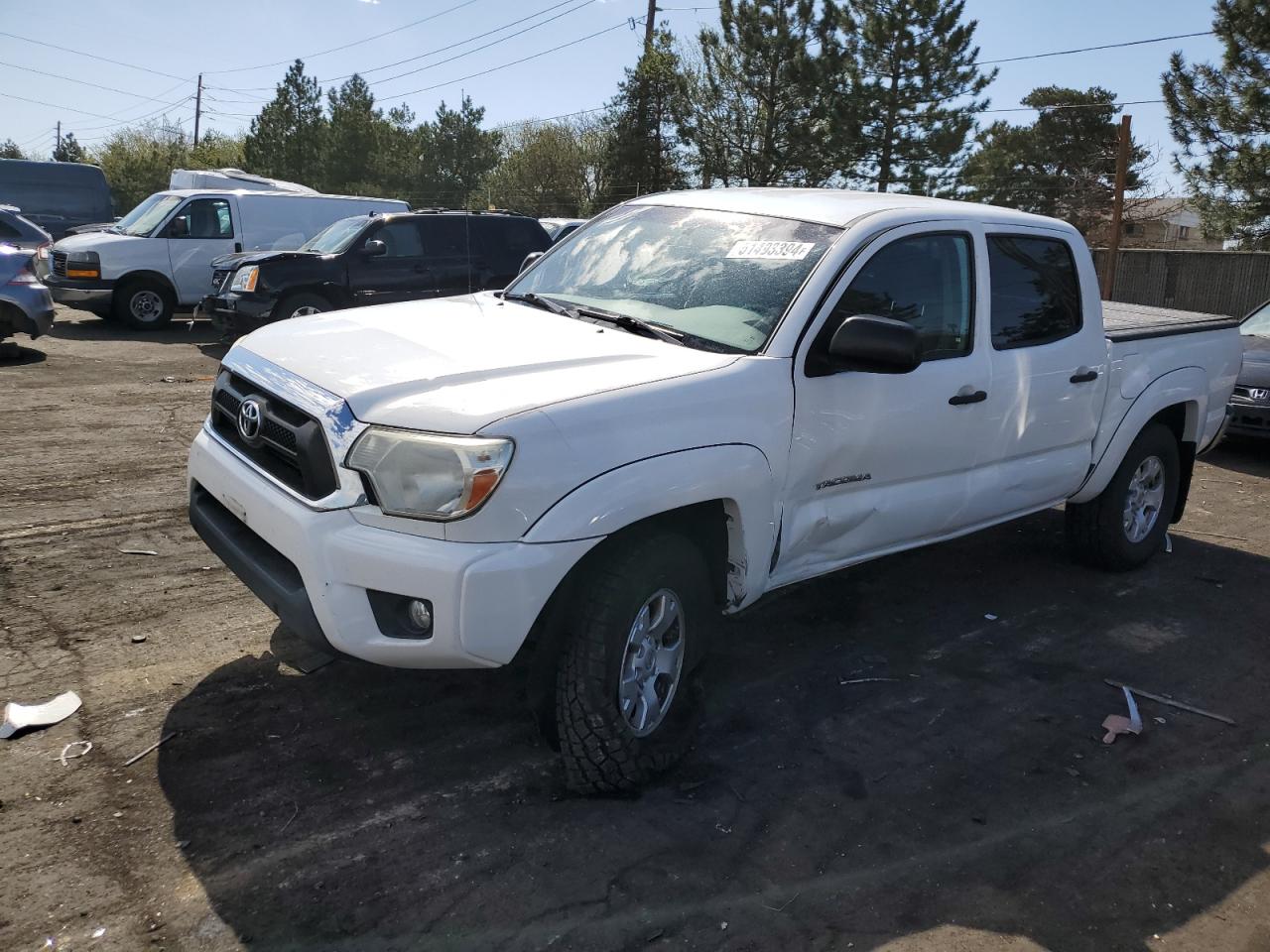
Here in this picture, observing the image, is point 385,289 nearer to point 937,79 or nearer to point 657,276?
point 657,276

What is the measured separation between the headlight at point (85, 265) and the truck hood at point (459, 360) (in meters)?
12.0

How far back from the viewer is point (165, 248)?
1483cm

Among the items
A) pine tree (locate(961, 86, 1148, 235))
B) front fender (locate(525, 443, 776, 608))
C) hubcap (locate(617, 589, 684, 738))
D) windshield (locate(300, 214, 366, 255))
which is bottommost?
hubcap (locate(617, 589, 684, 738))

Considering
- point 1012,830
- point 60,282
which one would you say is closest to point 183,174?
point 60,282

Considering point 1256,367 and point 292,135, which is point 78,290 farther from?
point 292,135

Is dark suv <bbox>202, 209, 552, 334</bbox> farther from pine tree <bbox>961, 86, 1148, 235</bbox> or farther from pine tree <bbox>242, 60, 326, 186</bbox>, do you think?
pine tree <bbox>242, 60, 326, 186</bbox>

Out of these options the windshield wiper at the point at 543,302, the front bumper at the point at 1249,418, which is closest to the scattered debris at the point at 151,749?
the windshield wiper at the point at 543,302

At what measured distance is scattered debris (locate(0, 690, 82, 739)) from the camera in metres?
3.59

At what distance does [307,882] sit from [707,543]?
5.32 ft

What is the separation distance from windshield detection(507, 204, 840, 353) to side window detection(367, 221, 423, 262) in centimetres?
870

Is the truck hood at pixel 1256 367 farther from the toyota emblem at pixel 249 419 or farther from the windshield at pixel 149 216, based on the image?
the windshield at pixel 149 216

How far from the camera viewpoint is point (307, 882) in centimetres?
292

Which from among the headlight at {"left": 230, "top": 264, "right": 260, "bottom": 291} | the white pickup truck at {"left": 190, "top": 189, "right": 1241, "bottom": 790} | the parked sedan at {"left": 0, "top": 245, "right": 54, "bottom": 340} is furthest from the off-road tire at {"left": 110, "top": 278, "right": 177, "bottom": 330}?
the white pickup truck at {"left": 190, "top": 189, "right": 1241, "bottom": 790}

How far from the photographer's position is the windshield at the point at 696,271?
3.88 meters
